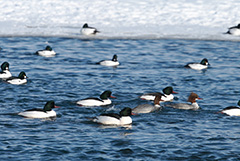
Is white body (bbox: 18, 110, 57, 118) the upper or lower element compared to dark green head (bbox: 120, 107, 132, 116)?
lower

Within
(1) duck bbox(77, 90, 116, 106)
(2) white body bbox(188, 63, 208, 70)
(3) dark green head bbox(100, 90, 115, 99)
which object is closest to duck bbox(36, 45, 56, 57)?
(2) white body bbox(188, 63, 208, 70)

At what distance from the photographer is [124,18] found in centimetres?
3544

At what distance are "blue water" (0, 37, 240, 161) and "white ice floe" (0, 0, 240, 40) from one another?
61 cm

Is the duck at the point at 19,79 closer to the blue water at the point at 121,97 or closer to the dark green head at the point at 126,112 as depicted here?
the blue water at the point at 121,97

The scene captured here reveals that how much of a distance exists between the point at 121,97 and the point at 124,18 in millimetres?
16464

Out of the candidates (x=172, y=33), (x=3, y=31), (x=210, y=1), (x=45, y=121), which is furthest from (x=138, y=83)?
(x=210, y=1)

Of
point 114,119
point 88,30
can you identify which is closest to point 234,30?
point 88,30

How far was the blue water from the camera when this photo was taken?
44.8 ft

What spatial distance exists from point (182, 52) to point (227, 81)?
6884mm

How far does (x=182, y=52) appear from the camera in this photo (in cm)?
2927

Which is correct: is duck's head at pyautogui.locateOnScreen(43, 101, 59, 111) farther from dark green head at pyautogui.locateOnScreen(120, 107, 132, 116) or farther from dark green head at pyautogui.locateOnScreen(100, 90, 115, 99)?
dark green head at pyautogui.locateOnScreen(120, 107, 132, 116)

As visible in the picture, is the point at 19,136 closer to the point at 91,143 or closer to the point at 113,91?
the point at 91,143

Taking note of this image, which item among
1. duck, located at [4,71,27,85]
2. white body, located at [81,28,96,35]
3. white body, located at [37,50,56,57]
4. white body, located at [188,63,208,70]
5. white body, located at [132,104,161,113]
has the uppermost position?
white body, located at [81,28,96,35]

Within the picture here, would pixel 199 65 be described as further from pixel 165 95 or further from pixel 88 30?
pixel 88 30
